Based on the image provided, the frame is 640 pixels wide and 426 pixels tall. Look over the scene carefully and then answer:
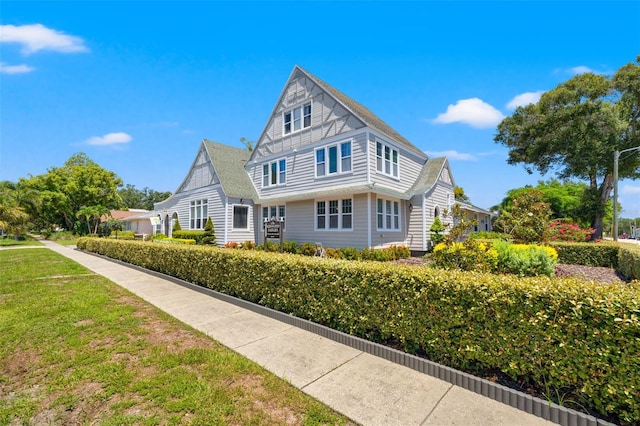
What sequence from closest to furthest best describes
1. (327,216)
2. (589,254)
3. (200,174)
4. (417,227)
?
(589,254) < (327,216) < (417,227) < (200,174)

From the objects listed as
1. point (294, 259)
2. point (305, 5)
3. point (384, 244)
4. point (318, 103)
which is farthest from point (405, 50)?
point (294, 259)

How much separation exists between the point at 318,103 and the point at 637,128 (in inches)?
938

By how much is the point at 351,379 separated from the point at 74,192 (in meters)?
49.2

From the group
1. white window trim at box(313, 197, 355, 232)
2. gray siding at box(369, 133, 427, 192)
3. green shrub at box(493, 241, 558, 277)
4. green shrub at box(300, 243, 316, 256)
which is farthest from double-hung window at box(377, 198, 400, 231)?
green shrub at box(493, 241, 558, 277)

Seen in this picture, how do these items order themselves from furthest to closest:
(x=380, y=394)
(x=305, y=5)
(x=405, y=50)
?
(x=405, y=50) → (x=305, y=5) → (x=380, y=394)

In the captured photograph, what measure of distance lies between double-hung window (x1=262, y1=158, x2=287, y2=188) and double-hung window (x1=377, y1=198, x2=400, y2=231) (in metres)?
6.59

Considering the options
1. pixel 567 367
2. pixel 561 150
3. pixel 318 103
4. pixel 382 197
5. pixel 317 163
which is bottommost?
pixel 567 367

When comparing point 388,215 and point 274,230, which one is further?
point 388,215

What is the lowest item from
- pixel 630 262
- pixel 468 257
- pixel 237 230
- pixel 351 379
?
pixel 351 379

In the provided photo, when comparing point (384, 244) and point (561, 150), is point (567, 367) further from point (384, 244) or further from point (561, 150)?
point (561, 150)

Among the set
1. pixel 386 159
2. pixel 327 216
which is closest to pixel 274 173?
pixel 327 216

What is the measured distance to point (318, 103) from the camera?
16469 mm

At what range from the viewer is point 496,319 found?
3.40 metres

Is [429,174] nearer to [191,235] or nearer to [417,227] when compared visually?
[417,227]
